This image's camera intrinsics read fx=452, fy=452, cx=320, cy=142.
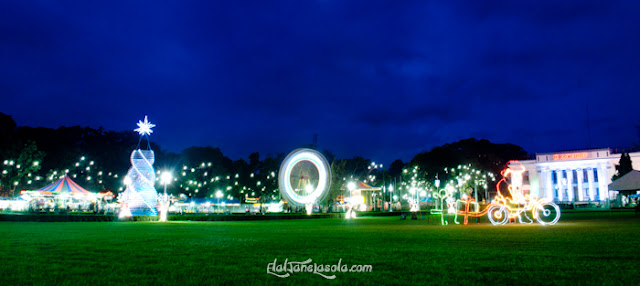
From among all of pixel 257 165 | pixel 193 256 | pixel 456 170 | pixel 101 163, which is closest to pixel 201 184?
pixel 101 163

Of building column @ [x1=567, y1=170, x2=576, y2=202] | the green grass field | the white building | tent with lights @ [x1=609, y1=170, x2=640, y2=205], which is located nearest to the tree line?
the white building

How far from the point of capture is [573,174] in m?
113

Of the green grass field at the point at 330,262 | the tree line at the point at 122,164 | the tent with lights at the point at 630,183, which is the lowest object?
the green grass field at the point at 330,262

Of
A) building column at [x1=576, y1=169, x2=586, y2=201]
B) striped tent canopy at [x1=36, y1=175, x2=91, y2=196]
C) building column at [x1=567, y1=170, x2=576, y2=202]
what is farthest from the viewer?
building column at [x1=567, y1=170, x2=576, y2=202]

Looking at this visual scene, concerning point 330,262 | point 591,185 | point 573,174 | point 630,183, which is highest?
point 573,174

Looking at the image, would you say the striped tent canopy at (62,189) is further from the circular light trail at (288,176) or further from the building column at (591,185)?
the building column at (591,185)

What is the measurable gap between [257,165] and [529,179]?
2820 inches

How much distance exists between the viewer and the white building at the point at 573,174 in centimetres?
10500

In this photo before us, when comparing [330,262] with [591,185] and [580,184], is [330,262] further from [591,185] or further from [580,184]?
[591,185]

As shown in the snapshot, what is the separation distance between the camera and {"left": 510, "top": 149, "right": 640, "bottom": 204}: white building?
105000 mm

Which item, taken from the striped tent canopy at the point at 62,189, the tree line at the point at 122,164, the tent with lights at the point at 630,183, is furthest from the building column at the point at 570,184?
the striped tent canopy at the point at 62,189

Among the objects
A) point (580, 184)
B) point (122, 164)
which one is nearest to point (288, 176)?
point (122, 164)

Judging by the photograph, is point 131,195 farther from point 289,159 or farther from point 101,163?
point 101,163

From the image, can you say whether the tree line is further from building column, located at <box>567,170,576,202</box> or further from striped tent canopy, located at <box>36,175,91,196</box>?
building column, located at <box>567,170,576,202</box>
